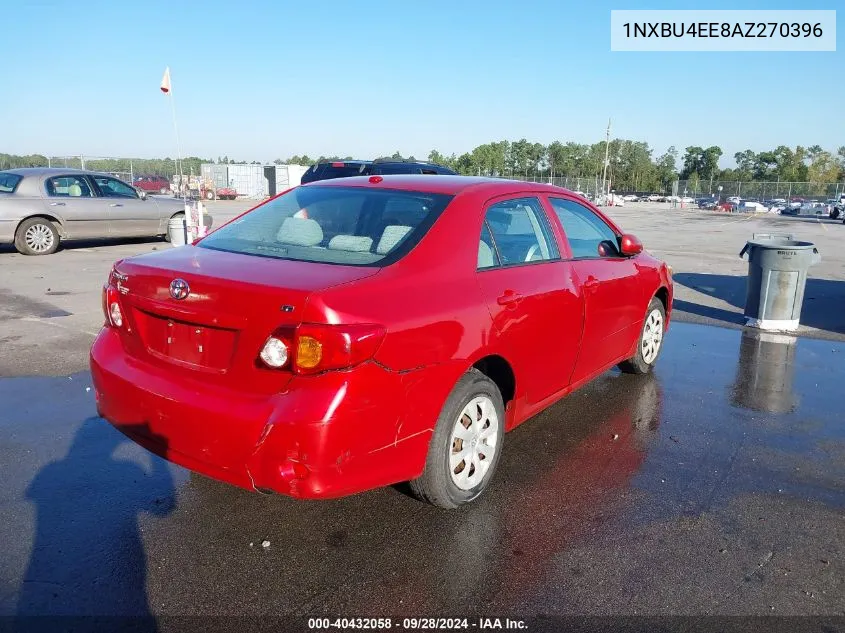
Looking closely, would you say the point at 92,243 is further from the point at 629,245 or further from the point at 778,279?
the point at 778,279

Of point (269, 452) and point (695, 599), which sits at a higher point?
point (269, 452)

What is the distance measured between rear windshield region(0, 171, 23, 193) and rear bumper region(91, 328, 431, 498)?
1123 centimetres

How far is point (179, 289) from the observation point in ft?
9.68

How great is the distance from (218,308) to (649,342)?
4.11 meters

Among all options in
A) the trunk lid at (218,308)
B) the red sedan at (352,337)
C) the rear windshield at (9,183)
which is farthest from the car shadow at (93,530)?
the rear windshield at (9,183)

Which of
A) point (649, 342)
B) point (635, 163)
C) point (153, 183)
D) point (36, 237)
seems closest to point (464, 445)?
point (649, 342)

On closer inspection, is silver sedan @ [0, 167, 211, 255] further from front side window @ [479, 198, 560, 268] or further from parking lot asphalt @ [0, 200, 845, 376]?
front side window @ [479, 198, 560, 268]

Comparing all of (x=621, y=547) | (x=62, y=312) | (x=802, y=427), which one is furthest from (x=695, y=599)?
(x=62, y=312)

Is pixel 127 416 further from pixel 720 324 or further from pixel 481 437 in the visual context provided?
pixel 720 324

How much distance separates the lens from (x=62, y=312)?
7.77 m

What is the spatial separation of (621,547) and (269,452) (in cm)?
174

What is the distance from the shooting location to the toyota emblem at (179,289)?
9.59 feet

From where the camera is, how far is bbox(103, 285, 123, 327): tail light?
333 centimetres

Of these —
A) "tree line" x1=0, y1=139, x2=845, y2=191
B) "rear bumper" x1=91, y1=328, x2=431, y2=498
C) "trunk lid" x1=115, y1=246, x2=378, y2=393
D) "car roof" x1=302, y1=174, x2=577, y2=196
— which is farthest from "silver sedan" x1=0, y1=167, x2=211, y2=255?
"tree line" x1=0, y1=139, x2=845, y2=191
